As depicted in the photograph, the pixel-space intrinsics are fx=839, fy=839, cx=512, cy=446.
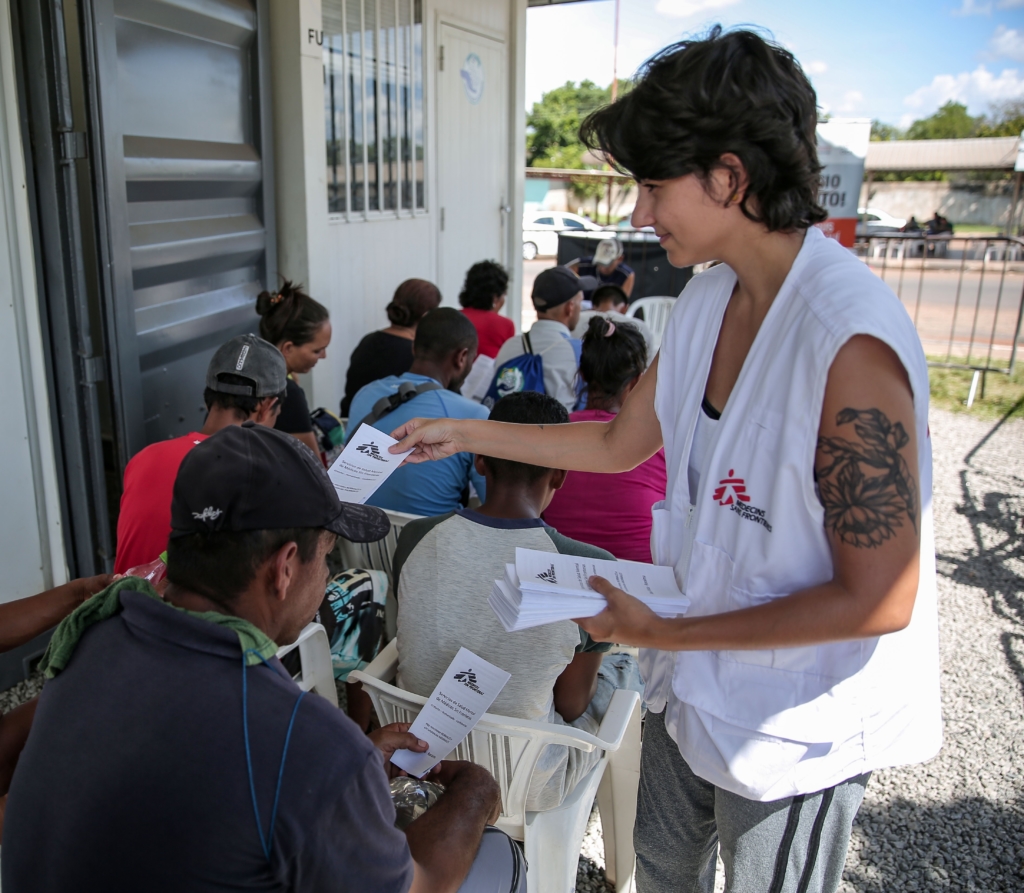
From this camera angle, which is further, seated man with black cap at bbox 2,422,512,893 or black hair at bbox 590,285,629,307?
black hair at bbox 590,285,629,307

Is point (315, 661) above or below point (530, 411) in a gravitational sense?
below

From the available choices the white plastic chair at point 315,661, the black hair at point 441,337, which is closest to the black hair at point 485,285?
the black hair at point 441,337

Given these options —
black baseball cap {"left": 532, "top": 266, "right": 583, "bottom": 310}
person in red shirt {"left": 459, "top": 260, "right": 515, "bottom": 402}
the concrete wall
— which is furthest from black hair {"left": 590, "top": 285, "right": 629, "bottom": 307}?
the concrete wall

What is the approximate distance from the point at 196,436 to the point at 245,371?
0.27 meters

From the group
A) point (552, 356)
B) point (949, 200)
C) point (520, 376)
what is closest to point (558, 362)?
point (552, 356)

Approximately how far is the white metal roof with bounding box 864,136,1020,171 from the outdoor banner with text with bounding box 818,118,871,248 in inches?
1359

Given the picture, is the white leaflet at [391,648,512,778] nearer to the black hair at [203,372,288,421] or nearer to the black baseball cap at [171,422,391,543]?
the black baseball cap at [171,422,391,543]

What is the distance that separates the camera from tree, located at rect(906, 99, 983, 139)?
178ft

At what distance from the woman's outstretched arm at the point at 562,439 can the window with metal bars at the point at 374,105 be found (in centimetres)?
350

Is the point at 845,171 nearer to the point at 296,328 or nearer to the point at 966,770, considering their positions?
the point at 296,328

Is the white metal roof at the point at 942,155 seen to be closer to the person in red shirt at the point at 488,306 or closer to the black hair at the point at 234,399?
the person in red shirt at the point at 488,306

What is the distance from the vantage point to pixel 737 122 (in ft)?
4.00

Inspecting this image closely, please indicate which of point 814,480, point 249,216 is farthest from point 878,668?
point 249,216

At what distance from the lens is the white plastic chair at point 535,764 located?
69.2 inches
